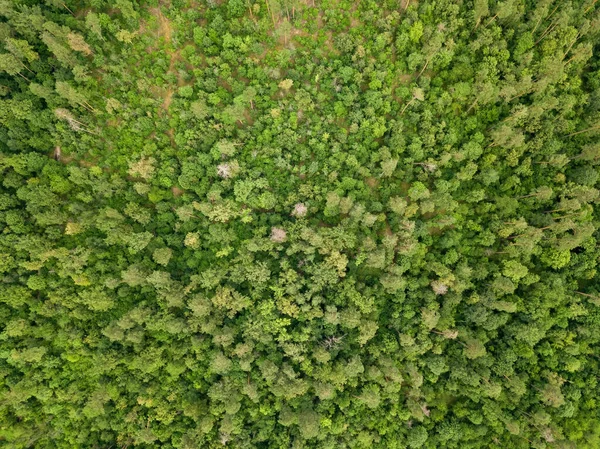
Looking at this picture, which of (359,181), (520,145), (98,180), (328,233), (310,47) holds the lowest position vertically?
(98,180)

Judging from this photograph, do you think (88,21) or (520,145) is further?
(520,145)

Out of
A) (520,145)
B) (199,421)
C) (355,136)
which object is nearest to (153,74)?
(355,136)

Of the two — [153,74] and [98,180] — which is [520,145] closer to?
Result: [153,74]

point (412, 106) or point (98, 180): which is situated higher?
point (412, 106)

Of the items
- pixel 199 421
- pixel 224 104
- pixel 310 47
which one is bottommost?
pixel 199 421

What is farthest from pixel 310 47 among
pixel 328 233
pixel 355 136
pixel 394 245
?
pixel 394 245

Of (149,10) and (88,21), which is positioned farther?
(149,10)

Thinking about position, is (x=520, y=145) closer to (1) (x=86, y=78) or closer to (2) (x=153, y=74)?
(2) (x=153, y=74)
